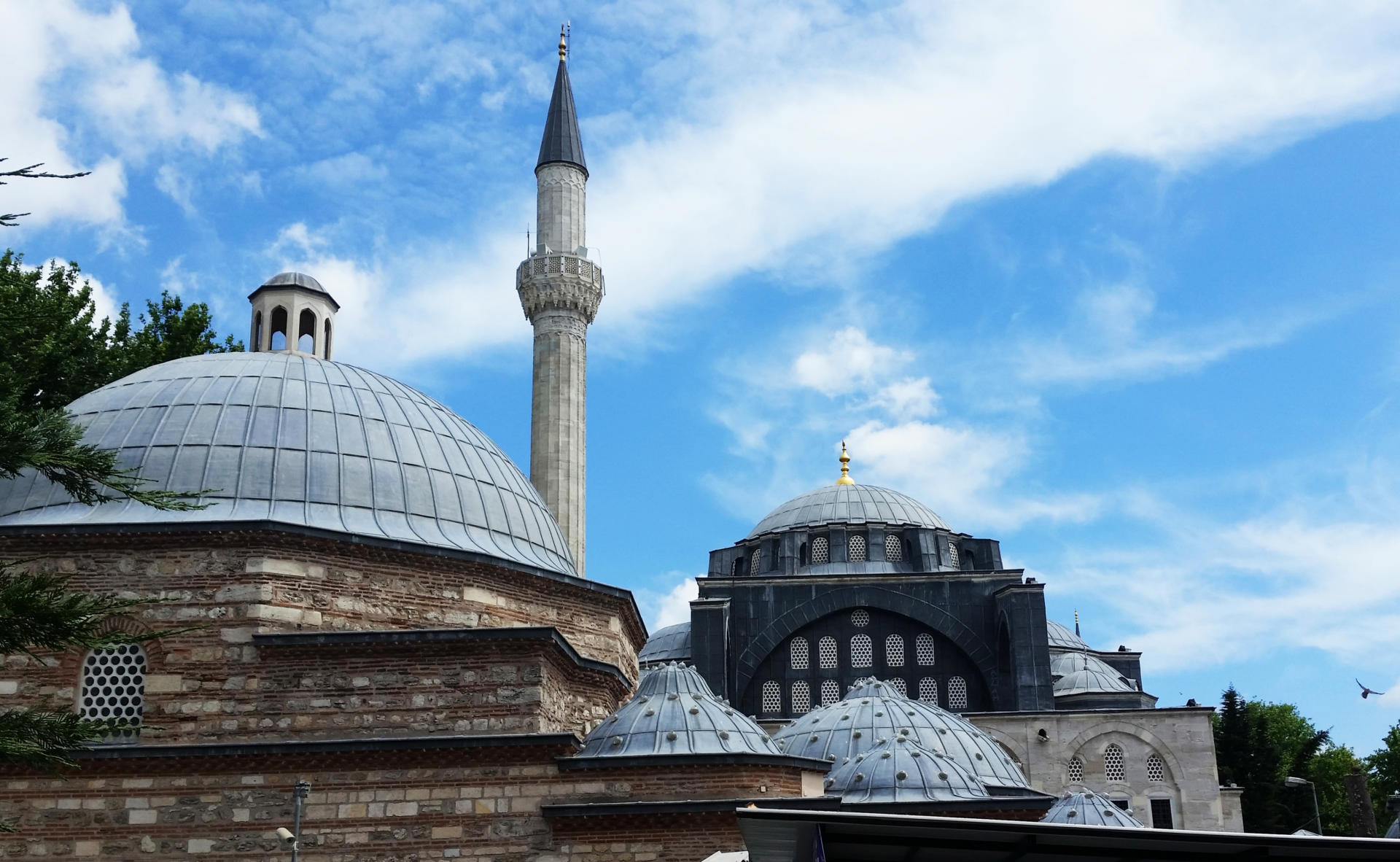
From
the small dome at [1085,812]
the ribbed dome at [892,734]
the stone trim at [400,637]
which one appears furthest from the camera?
the ribbed dome at [892,734]

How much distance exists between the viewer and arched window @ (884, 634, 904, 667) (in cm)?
2997

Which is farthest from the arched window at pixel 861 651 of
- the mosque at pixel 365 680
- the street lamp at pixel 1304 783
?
the mosque at pixel 365 680

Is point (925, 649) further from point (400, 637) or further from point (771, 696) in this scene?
point (400, 637)

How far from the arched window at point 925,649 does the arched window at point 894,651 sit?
0.29 m

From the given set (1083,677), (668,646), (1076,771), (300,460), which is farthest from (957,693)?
(300,460)

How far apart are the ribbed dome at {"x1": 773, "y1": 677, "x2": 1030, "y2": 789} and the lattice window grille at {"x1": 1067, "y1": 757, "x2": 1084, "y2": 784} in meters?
11.5

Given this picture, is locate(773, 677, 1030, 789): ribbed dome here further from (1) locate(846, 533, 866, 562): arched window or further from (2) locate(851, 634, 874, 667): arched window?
(1) locate(846, 533, 866, 562): arched window

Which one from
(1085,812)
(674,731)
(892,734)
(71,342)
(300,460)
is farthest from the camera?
(71,342)

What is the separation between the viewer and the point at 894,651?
30.1m

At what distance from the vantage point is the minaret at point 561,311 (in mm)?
28297

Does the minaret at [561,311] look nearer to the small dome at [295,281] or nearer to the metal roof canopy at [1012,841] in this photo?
the small dome at [295,281]

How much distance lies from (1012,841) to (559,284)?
23116 millimetres

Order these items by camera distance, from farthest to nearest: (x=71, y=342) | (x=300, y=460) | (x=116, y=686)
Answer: (x=71, y=342) < (x=300, y=460) < (x=116, y=686)

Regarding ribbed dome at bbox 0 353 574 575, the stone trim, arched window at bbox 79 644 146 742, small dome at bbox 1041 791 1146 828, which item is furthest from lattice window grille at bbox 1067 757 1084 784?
arched window at bbox 79 644 146 742
